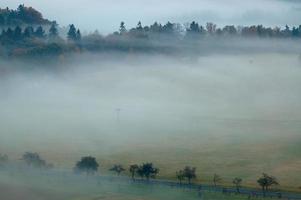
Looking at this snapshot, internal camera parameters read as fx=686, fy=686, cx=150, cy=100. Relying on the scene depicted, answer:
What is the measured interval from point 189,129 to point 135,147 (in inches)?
865

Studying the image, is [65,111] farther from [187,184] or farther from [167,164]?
[187,184]

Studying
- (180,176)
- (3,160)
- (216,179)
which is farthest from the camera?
(3,160)

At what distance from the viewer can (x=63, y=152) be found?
126000 mm

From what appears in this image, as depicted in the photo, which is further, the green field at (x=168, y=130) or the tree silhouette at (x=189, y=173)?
the green field at (x=168, y=130)

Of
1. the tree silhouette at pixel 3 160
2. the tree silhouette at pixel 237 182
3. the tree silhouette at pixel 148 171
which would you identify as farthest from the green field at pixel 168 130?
the tree silhouette at pixel 3 160

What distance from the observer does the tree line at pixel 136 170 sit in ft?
332

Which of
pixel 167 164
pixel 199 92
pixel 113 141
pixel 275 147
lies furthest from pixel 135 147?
pixel 199 92

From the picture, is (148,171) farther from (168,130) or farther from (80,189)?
(168,130)

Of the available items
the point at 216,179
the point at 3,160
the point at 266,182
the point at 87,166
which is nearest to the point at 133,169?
the point at 87,166

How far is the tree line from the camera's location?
3984 inches

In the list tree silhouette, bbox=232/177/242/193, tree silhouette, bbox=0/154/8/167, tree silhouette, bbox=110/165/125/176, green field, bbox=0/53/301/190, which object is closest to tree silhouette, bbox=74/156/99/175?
tree silhouette, bbox=110/165/125/176

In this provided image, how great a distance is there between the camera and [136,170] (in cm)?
10719

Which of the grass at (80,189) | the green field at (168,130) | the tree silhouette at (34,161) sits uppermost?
the green field at (168,130)

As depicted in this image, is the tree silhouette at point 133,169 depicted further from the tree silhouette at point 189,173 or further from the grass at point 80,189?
the tree silhouette at point 189,173
